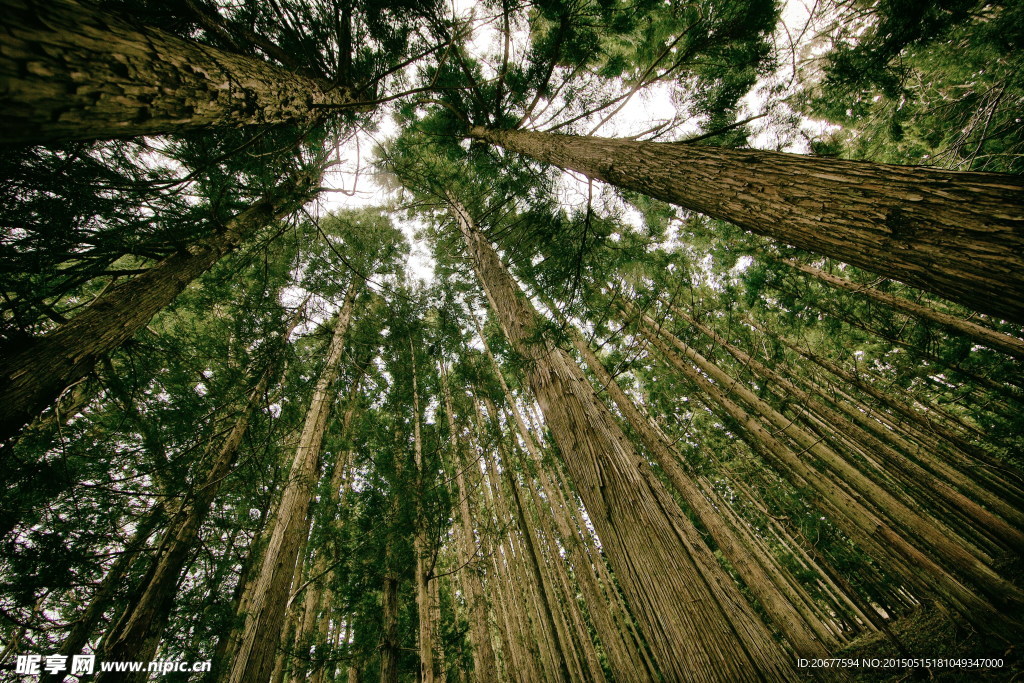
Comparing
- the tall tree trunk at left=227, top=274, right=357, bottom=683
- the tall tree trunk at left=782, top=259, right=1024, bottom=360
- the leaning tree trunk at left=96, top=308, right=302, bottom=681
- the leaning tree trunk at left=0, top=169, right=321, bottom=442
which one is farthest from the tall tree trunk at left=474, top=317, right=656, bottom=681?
the tall tree trunk at left=782, top=259, right=1024, bottom=360

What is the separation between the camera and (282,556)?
315 cm

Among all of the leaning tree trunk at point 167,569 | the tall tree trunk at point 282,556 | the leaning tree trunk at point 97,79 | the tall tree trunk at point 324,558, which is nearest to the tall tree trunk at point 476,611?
the tall tree trunk at point 282,556

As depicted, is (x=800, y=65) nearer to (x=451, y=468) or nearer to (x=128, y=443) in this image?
(x=451, y=468)

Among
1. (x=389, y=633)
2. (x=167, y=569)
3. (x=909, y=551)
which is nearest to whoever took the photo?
(x=167, y=569)

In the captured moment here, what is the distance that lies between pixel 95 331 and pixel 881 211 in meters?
4.55

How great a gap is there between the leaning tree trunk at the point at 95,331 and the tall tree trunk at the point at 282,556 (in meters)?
2.00

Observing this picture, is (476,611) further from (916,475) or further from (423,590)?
(916,475)

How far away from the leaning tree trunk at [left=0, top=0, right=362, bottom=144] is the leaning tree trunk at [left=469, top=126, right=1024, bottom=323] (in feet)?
7.59

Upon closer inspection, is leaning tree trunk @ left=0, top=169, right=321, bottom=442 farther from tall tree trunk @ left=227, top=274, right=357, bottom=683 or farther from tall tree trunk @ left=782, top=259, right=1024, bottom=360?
tall tree trunk @ left=782, top=259, right=1024, bottom=360

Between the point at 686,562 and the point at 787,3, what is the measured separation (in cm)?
407

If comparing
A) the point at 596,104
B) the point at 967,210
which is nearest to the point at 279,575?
the point at 967,210

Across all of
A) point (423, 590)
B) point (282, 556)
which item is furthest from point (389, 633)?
point (282, 556)

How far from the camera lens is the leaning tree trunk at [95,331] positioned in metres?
1.89

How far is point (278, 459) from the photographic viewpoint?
13.0ft
